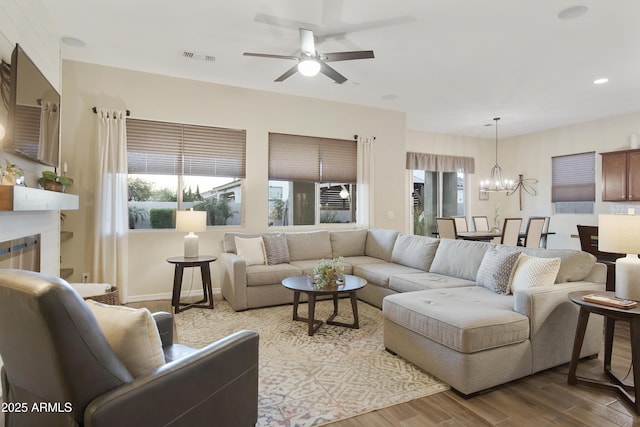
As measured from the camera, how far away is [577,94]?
5117mm

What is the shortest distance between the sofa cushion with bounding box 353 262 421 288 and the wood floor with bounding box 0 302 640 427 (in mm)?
1769

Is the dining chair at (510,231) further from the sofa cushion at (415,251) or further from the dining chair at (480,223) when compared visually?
the sofa cushion at (415,251)

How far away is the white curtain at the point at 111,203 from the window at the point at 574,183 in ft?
25.6

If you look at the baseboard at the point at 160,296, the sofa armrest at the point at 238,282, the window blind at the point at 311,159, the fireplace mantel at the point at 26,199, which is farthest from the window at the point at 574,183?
the fireplace mantel at the point at 26,199

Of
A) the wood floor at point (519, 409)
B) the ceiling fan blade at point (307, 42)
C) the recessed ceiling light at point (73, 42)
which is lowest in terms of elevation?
the wood floor at point (519, 409)

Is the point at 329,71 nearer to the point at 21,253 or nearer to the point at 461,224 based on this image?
the point at 21,253

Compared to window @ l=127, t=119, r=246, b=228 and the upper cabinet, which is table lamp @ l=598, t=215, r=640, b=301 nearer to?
window @ l=127, t=119, r=246, b=228

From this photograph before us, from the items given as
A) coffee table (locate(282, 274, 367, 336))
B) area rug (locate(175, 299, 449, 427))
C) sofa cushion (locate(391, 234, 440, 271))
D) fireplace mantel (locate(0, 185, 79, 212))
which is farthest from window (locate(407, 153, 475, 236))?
fireplace mantel (locate(0, 185, 79, 212))

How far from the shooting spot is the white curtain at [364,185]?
5863mm

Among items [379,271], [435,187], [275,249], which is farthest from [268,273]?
[435,187]

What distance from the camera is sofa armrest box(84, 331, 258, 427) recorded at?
112cm

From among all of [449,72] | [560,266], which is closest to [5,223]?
[560,266]

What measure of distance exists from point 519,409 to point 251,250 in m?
3.19

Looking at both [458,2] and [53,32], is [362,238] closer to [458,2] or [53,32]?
[458,2]
